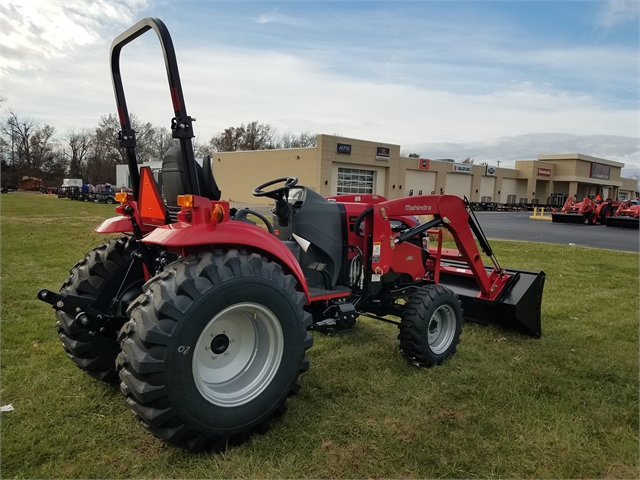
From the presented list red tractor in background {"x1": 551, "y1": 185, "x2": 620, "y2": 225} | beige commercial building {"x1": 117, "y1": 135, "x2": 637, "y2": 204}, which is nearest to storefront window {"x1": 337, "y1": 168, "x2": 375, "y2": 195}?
beige commercial building {"x1": 117, "y1": 135, "x2": 637, "y2": 204}

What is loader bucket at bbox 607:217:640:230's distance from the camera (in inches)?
923

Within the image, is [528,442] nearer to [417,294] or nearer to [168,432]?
[417,294]

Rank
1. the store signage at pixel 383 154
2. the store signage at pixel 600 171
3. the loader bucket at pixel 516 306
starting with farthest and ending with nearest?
1. the store signage at pixel 600 171
2. the store signage at pixel 383 154
3. the loader bucket at pixel 516 306

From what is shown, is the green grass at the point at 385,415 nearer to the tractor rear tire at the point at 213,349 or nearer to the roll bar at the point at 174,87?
the tractor rear tire at the point at 213,349

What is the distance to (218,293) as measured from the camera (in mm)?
2615

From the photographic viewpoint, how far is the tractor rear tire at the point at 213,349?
245cm

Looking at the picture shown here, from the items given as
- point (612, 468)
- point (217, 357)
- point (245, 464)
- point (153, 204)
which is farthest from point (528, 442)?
point (153, 204)

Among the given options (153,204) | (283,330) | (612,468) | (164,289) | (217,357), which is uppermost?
(153,204)

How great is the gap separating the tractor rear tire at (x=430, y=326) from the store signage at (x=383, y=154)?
38248 millimetres

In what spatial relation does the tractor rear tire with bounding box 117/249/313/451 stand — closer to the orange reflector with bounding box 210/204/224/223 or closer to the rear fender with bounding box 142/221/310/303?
the rear fender with bounding box 142/221/310/303

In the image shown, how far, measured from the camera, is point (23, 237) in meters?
12.3

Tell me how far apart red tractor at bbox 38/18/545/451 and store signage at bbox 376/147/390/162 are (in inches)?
1489

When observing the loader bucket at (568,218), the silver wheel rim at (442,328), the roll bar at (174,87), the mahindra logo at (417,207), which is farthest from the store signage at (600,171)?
the roll bar at (174,87)

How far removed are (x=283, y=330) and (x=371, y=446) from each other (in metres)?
0.92
